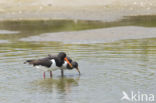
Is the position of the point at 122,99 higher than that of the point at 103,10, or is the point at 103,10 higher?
the point at 103,10

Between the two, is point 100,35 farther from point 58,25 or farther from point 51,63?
point 51,63

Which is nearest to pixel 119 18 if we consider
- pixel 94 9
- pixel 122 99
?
pixel 94 9

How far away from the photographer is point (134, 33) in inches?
866

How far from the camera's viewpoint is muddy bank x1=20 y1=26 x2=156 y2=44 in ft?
69.1

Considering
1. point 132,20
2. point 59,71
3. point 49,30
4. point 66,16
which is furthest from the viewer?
point 66,16

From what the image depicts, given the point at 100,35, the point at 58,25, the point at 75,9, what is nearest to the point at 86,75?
the point at 100,35

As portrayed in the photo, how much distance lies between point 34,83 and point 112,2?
72.3 ft

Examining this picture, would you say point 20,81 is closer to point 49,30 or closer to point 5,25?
point 49,30

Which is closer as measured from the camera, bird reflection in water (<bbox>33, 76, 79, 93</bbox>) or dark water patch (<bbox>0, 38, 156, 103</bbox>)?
dark water patch (<bbox>0, 38, 156, 103</bbox>)

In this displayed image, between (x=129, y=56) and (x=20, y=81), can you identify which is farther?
(x=129, y=56)

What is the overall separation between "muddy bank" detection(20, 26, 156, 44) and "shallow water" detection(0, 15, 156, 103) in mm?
1842

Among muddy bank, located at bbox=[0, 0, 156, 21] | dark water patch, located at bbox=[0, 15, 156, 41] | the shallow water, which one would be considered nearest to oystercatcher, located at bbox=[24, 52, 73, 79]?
the shallow water

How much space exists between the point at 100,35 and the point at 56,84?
403 inches

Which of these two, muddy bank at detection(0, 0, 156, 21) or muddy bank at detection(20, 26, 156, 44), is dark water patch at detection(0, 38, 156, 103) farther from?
muddy bank at detection(0, 0, 156, 21)
